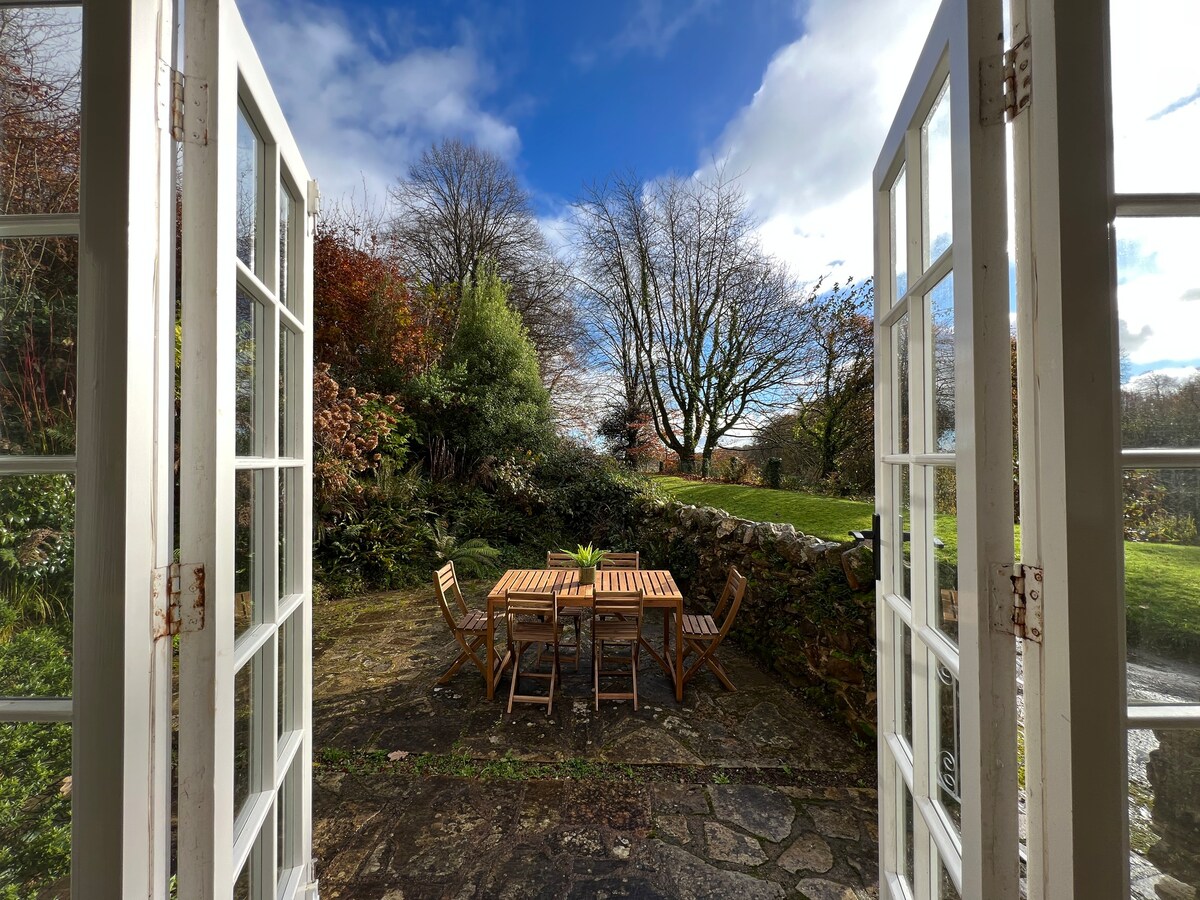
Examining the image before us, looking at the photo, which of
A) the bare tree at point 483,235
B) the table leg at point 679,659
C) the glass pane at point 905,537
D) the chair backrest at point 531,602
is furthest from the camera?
the bare tree at point 483,235

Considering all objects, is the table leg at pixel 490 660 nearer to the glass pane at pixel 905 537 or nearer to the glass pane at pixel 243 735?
the glass pane at pixel 243 735

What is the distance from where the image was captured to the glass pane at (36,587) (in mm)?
839

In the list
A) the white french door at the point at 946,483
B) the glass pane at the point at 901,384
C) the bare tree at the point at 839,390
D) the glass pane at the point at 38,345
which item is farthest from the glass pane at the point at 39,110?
the bare tree at the point at 839,390

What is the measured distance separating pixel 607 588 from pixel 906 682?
106 inches

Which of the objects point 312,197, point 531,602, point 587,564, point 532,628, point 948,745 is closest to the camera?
point 948,745

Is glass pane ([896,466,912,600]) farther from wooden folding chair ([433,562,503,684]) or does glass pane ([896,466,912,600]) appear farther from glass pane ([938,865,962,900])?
wooden folding chair ([433,562,503,684])

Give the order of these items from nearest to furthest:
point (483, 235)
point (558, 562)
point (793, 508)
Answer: point (558, 562), point (793, 508), point (483, 235)

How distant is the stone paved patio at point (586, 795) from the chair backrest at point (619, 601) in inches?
27.9

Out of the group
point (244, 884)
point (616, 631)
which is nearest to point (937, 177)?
point (244, 884)

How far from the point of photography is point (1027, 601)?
0.89 metres

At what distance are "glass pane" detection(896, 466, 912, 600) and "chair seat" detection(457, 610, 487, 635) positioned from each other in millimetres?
3282

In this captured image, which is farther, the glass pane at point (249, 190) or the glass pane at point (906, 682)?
the glass pane at point (906, 682)

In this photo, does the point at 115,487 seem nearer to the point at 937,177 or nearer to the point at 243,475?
the point at 243,475

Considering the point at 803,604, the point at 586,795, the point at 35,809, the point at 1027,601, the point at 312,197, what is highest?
the point at 312,197
